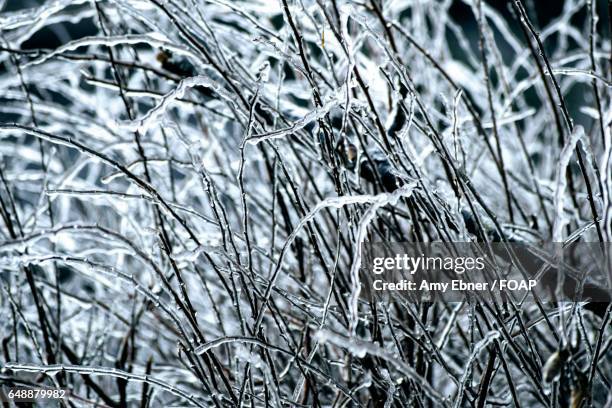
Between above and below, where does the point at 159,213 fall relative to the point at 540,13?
below

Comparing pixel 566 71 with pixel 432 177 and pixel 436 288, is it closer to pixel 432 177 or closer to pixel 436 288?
pixel 436 288

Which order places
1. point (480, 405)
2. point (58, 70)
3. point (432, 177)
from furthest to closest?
point (58, 70), point (432, 177), point (480, 405)

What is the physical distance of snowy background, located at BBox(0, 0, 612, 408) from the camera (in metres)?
0.69

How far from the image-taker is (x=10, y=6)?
3.25m

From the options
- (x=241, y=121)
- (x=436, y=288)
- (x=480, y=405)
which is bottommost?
(x=480, y=405)

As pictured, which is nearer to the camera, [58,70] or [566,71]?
[566,71]

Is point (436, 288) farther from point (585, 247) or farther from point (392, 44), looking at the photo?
point (392, 44)

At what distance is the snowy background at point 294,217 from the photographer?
2.25 ft

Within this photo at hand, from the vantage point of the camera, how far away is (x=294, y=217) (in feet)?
4.64

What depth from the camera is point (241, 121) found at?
2.83ft

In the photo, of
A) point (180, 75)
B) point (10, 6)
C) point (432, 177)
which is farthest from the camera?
point (10, 6)

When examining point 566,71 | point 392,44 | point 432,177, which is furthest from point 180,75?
point 566,71

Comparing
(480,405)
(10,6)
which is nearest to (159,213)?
(480,405)

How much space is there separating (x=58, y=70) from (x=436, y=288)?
1059 millimetres
